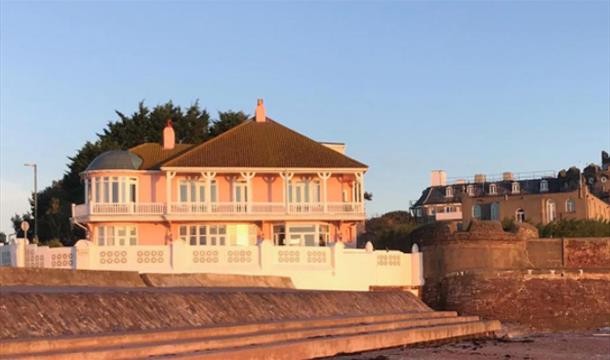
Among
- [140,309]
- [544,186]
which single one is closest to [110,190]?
[140,309]

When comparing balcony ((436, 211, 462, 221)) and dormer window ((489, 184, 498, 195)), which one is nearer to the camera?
dormer window ((489, 184, 498, 195))

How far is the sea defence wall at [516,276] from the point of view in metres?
35.3

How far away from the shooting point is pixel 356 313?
71.6 ft

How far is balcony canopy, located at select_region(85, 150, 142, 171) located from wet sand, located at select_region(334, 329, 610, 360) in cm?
2649

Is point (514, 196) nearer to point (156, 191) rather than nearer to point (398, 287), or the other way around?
point (156, 191)

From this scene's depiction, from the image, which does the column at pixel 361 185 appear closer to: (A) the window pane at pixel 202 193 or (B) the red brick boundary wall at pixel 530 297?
(A) the window pane at pixel 202 193

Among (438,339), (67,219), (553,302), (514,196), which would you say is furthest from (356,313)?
(514,196)

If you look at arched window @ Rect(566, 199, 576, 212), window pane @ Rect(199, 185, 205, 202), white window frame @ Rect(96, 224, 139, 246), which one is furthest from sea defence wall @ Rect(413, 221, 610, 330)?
arched window @ Rect(566, 199, 576, 212)

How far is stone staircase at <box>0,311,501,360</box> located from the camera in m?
12.7

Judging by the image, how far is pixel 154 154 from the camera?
4938cm

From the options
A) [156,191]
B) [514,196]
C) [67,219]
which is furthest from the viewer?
[514,196]

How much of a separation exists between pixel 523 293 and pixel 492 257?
5.99 feet

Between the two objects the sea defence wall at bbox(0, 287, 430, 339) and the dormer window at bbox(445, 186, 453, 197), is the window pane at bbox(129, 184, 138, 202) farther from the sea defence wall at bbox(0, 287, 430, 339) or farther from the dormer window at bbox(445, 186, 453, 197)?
the dormer window at bbox(445, 186, 453, 197)

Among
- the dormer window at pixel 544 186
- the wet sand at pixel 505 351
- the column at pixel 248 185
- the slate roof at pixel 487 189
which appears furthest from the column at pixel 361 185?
the dormer window at pixel 544 186
